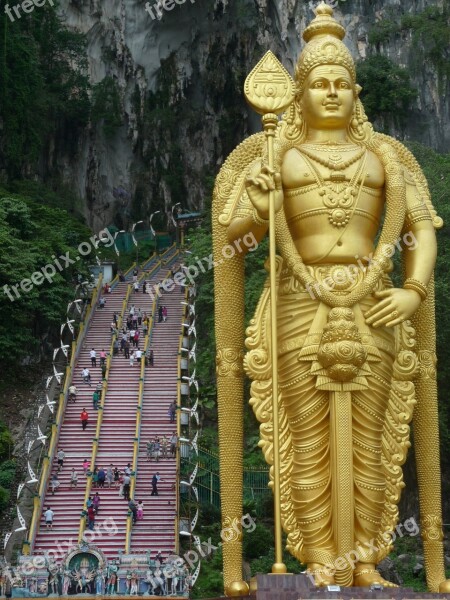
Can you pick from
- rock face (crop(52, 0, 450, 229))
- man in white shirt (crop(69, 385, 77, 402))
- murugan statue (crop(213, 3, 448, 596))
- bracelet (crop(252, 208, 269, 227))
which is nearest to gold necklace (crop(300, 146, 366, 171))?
murugan statue (crop(213, 3, 448, 596))

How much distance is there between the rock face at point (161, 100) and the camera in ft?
116

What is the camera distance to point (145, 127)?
120ft

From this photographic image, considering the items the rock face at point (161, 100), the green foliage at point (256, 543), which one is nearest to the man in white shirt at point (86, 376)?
the green foliage at point (256, 543)

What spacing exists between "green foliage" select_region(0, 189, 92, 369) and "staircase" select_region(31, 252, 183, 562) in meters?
1.15

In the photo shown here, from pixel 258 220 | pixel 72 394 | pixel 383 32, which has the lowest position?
pixel 258 220

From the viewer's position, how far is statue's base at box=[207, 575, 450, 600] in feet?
27.1

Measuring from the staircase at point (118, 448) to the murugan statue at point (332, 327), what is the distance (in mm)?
6577

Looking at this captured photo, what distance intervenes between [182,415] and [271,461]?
10.6 metres

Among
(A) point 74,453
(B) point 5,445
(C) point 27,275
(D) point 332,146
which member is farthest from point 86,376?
(D) point 332,146

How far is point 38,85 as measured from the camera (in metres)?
31.9

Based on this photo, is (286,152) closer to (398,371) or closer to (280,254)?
(280,254)

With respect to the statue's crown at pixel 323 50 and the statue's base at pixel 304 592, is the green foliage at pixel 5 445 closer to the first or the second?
the statue's crown at pixel 323 50

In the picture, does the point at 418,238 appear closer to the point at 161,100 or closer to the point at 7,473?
the point at 7,473

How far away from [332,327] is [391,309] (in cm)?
51
